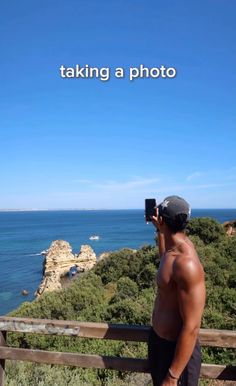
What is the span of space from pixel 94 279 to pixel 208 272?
7567 mm

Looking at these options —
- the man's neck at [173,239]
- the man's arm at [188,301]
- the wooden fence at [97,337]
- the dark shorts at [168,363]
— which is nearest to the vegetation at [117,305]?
the wooden fence at [97,337]

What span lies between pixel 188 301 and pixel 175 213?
1.82 feet

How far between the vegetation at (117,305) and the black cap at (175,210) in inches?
111

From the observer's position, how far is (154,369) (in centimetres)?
278

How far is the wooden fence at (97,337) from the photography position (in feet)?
10.4

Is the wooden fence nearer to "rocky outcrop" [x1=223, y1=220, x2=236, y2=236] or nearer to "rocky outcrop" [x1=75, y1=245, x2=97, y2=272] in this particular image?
"rocky outcrop" [x1=223, y1=220, x2=236, y2=236]

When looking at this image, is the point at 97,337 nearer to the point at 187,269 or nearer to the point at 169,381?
the point at 169,381

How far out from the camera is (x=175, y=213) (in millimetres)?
2549

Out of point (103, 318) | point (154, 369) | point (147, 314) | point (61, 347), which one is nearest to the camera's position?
point (154, 369)

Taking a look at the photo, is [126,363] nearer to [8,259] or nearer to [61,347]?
[61,347]

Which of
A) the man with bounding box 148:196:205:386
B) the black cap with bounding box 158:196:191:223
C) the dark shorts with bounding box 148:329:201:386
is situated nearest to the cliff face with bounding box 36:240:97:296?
the dark shorts with bounding box 148:329:201:386

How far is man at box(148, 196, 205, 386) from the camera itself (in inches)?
92.4

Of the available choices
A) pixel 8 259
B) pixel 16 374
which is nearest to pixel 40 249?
pixel 8 259

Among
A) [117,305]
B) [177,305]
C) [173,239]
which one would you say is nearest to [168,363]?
[177,305]
